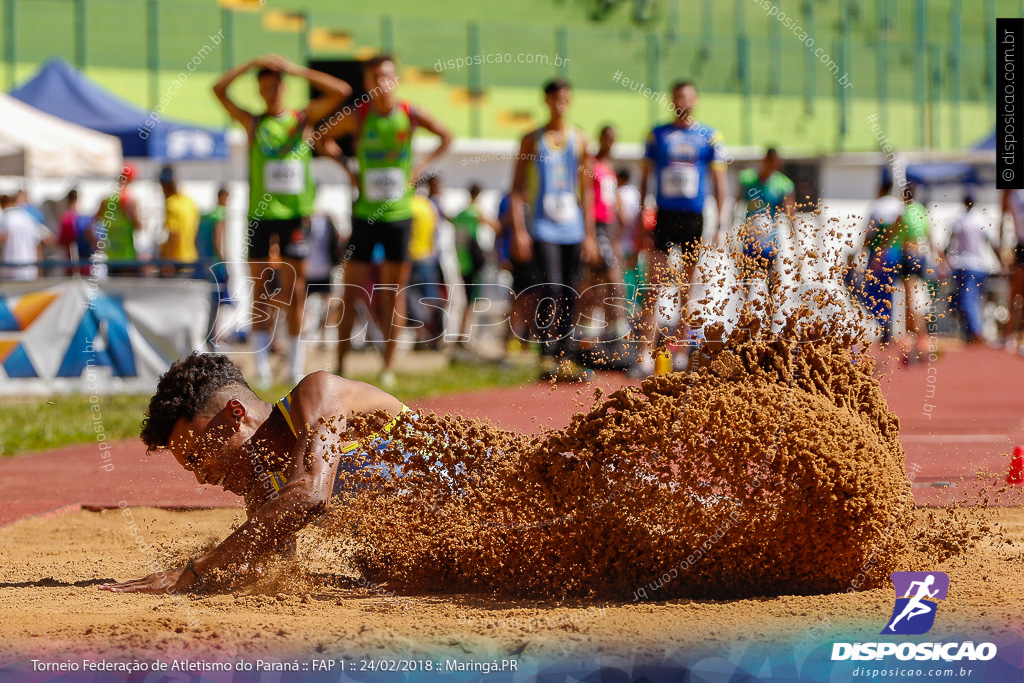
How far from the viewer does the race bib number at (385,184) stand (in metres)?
8.68

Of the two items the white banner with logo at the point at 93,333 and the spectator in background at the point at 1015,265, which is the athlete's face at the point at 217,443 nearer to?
the white banner with logo at the point at 93,333

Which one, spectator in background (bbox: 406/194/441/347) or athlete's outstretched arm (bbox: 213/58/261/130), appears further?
spectator in background (bbox: 406/194/441/347)

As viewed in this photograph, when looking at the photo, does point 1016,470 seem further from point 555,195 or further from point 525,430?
point 555,195

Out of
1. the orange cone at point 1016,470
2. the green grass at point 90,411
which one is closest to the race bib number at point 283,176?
the green grass at point 90,411

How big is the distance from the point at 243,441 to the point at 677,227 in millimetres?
5718

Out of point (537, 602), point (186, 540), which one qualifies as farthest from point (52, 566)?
point (537, 602)

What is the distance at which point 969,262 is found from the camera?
1430 centimetres

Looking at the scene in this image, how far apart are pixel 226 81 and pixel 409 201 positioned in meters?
1.72

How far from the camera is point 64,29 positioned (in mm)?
20812

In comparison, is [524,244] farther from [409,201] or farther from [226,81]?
[226,81]

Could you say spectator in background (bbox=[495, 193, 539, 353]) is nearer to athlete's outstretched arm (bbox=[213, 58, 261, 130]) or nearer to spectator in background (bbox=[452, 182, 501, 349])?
athlete's outstretched arm (bbox=[213, 58, 261, 130])

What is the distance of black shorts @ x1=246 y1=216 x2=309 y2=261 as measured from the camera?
28.5 ft

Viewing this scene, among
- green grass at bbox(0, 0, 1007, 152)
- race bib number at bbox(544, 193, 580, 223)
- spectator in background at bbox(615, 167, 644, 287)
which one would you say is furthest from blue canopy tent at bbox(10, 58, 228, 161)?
race bib number at bbox(544, 193, 580, 223)

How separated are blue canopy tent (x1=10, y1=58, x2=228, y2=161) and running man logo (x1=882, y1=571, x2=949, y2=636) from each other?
41.4 feet
